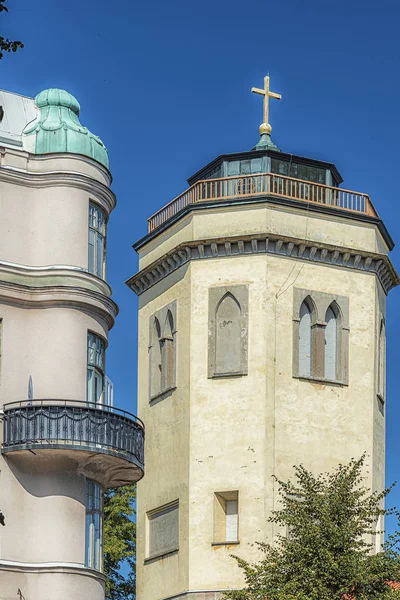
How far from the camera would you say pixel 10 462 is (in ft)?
129

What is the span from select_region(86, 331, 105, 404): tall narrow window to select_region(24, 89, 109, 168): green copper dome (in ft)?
14.1

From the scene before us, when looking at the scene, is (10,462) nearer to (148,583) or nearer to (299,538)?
(299,538)

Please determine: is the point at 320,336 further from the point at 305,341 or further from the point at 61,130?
the point at 61,130

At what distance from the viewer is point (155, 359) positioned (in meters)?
59.6

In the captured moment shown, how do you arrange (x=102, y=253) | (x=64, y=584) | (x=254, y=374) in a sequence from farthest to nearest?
(x=254, y=374) < (x=102, y=253) < (x=64, y=584)

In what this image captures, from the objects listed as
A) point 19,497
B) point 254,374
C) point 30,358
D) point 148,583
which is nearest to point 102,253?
point 30,358

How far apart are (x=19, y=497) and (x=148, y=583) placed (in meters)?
19.9

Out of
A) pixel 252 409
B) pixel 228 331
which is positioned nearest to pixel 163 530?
pixel 252 409

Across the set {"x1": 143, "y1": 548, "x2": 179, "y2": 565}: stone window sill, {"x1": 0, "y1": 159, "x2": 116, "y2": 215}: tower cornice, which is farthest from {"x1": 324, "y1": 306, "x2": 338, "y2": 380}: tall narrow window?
{"x1": 0, "y1": 159, "x2": 116, "y2": 215}: tower cornice

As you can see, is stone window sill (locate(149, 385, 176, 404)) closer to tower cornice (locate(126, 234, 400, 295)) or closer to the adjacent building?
tower cornice (locate(126, 234, 400, 295))

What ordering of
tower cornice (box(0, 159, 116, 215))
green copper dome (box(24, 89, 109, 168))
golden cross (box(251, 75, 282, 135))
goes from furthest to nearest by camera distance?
golden cross (box(251, 75, 282, 135))
green copper dome (box(24, 89, 109, 168))
tower cornice (box(0, 159, 116, 215))

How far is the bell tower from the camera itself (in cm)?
5553

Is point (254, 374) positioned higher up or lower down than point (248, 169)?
lower down

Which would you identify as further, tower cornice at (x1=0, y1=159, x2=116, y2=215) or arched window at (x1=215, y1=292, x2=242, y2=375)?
arched window at (x1=215, y1=292, x2=242, y2=375)
